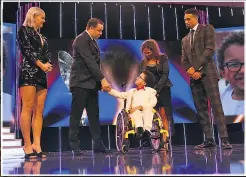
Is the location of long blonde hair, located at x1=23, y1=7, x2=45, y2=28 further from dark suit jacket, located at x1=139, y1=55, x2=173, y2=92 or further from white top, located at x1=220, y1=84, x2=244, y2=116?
white top, located at x1=220, y1=84, x2=244, y2=116

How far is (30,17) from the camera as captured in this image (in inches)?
96.7

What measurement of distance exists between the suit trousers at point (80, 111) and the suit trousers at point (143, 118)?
317mm

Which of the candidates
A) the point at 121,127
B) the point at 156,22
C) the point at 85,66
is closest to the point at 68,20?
the point at 156,22

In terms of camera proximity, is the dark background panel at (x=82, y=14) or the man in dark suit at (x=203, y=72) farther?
the dark background panel at (x=82, y=14)

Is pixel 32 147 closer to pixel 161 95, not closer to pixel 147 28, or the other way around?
pixel 161 95

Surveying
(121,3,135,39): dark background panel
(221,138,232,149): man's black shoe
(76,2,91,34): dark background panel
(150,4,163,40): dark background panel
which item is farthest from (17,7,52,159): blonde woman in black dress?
(150,4,163,40): dark background panel

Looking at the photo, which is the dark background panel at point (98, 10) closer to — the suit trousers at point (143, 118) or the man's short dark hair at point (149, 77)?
the man's short dark hair at point (149, 77)

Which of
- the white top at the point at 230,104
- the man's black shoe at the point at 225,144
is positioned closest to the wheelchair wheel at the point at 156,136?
the man's black shoe at the point at 225,144

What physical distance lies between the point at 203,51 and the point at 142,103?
70 cm

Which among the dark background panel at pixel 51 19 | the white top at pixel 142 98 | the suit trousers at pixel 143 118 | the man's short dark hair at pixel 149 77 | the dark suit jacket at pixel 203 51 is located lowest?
the suit trousers at pixel 143 118

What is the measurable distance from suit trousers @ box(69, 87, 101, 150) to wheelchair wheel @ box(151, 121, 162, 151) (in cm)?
46

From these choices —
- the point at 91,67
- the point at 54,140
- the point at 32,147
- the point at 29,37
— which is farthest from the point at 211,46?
the point at 54,140

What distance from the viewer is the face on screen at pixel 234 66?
4.30 metres

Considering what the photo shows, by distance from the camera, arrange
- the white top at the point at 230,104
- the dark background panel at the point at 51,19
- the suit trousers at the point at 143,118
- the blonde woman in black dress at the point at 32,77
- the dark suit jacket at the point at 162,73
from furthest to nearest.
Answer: the white top at the point at 230,104 < the dark background panel at the point at 51,19 < the dark suit jacket at the point at 162,73 < the suit trousers at the point at 143,118 < the blonde woman in black dress at the point at 32,77
